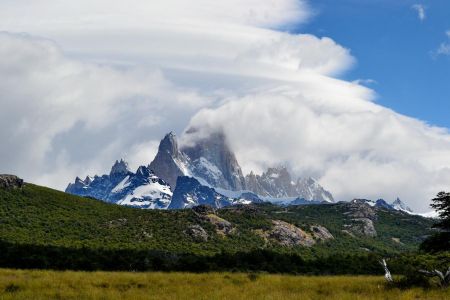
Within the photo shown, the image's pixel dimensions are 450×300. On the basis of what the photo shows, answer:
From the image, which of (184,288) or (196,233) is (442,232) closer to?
(184,288)

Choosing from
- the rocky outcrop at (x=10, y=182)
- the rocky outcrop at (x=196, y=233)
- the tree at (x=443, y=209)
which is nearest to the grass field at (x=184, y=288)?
the tree at (x=443, y=209)

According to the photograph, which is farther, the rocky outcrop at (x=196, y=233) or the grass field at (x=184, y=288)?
the rocky outcrop at (x=196, y=233)

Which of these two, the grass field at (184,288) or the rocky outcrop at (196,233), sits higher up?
the rocky outcrop at (196,233)

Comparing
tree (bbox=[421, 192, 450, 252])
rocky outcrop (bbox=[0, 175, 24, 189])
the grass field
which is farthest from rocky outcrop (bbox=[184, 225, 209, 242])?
the grass field

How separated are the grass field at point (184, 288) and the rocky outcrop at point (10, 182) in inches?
6530

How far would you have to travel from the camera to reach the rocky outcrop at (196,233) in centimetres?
18950

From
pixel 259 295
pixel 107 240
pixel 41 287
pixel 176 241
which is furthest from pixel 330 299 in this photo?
pixel 176 241

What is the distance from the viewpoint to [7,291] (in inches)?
1059

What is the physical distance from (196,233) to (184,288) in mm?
165131

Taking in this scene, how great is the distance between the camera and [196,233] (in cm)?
19338

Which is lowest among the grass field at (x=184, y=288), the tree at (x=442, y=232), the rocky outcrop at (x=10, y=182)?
the grass field at (x=184, y=288)

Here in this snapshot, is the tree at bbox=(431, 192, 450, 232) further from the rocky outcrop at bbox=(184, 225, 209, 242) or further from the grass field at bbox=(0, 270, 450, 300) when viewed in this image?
the rocky outcrop at bbox=(184, 225, 209, 242)

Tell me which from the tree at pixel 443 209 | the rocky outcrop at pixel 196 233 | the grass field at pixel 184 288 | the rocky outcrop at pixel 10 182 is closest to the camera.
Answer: the grass field at pixel 184 288

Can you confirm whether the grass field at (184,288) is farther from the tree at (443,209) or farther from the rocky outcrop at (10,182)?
the rocky outcrop at (10,182)
